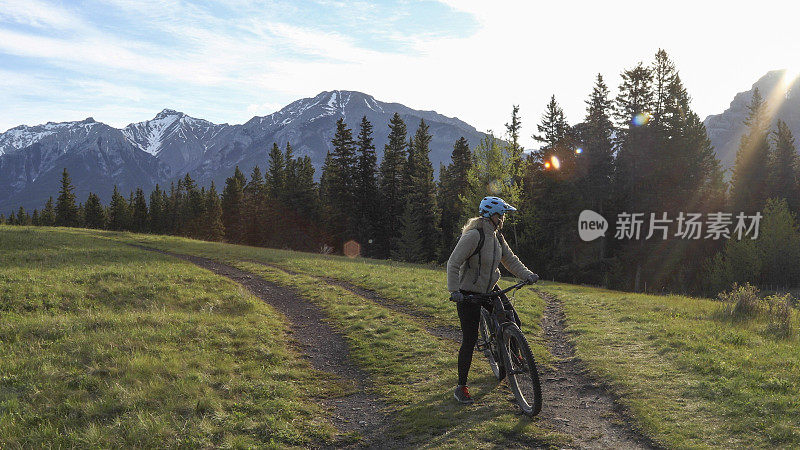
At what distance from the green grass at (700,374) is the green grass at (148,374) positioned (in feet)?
18.4

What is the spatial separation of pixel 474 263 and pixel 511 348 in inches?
65.7

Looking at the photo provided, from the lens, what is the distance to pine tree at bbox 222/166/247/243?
7769 centimetres

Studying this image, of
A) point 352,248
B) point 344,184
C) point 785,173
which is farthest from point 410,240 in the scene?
point 785,173

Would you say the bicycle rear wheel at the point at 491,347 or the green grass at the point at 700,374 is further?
the bicycle rear wheel at the point at 491,347

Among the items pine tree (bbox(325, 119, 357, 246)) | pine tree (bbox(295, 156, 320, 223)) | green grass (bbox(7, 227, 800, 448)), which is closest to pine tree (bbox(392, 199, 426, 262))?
pine tree (bbox(325, 119, 357, 246))

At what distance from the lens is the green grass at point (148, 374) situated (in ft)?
19.8

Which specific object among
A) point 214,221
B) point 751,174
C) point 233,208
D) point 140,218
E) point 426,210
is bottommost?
point 140,218

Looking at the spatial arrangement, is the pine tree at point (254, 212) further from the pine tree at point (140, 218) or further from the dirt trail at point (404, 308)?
the dirt trail at point (404, 308)

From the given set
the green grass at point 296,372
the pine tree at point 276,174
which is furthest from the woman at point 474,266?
the pine tree at point 276,174

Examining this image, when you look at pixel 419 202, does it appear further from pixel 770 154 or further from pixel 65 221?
pixel 65 221

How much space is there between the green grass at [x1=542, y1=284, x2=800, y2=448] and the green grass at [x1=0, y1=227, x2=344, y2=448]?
561 cm

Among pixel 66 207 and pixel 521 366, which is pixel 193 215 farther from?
pixel 521 366

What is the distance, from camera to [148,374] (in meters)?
7.77

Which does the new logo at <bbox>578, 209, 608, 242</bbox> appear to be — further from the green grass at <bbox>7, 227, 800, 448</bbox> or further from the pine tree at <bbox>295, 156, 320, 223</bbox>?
the pine tree at <bbox>295, 156, 320, 223</bbox>
